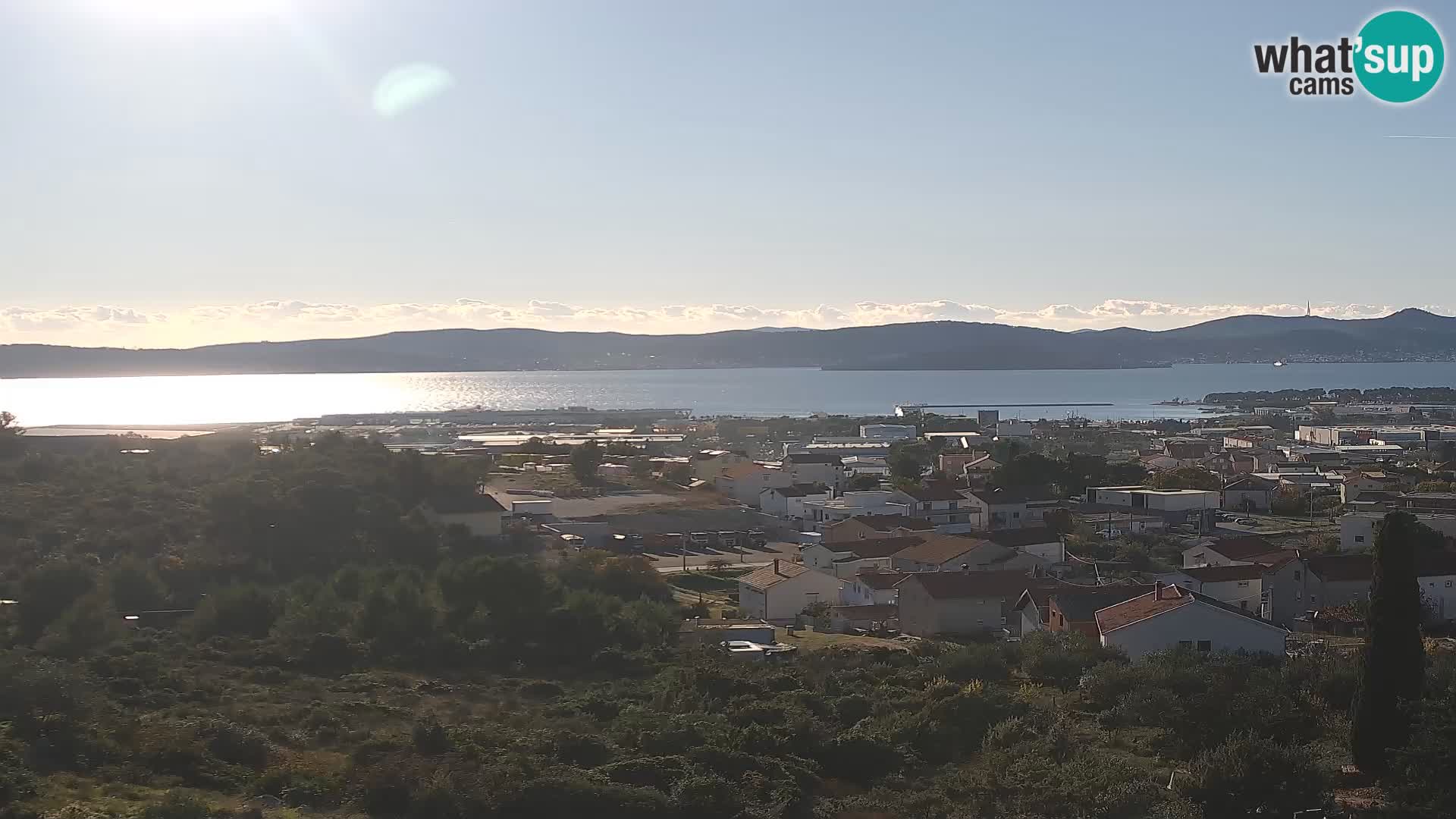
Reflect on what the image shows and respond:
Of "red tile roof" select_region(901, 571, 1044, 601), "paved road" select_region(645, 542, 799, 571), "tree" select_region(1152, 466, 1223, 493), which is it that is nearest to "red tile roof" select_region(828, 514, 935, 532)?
"paved road" select_region(645, 542, 799, 571)

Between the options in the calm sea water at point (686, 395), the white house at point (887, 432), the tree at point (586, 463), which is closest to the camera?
the tree at point (586, 463)

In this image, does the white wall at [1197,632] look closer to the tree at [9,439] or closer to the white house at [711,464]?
the white house at [711,464]

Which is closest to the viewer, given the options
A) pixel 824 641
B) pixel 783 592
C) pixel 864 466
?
pixel 824 641

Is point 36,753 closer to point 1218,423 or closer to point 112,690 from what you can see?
point 112,690

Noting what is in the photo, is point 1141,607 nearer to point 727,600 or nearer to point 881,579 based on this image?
point 881,579

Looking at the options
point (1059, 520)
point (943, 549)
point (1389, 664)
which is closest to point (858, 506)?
point (1059, 520)

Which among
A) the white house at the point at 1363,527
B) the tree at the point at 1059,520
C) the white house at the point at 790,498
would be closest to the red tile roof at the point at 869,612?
the tree at the point at 1059,520
